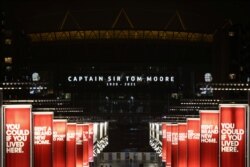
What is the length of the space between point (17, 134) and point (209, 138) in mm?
12353

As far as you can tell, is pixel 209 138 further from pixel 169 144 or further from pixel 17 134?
pixel 169 144

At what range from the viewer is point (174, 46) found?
118625 millimetres

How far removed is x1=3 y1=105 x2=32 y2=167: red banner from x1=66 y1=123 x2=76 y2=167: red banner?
20122 mm

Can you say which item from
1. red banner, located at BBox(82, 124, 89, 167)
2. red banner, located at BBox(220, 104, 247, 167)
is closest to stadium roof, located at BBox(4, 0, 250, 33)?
red banner, located at BBox(82, 124, 89, 167)

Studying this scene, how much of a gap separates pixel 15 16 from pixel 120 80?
25.7m

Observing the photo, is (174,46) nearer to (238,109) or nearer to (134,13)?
(134,13)

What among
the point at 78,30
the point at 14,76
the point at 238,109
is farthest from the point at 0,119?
the point at 78,30

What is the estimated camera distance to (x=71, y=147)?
68000 mm

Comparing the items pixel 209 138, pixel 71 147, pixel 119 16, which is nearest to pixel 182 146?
pixel 71 147

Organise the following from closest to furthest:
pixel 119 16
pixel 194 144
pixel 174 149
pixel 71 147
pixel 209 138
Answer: pixel 209 138 → pixel 194 144 → pixel 71 147 → pixel 174 149 → pixel 119 16

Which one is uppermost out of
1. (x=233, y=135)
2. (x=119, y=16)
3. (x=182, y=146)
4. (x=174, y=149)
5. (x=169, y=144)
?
(x=119, y=16)

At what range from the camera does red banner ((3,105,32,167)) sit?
43.9 metres

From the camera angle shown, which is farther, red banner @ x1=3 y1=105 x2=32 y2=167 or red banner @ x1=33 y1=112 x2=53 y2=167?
red banner @ x1=33 y1=112 x2=53 y2=167

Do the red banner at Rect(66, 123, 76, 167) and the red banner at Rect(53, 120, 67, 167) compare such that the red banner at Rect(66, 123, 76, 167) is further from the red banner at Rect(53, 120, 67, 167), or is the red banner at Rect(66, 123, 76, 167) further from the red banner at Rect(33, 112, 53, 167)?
the red banner at Rect(33, 112, 53, 167)
